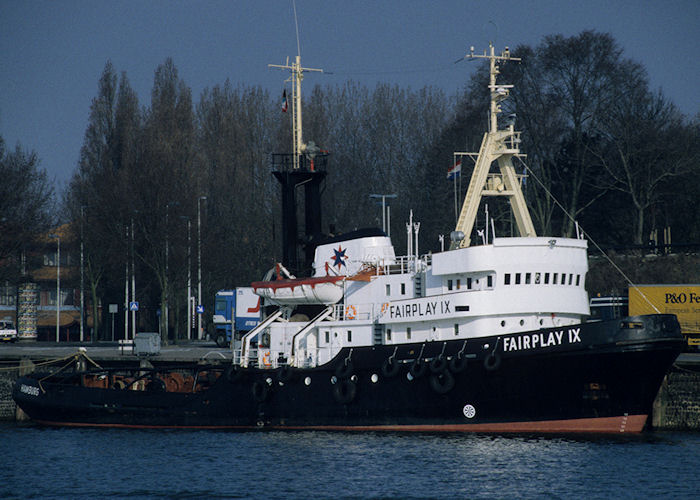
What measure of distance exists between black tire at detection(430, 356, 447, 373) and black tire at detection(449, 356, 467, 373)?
213mm

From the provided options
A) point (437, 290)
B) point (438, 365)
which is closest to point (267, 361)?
point (437, 290)

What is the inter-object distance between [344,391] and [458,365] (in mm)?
4102

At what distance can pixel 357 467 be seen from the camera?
24844 millimetres

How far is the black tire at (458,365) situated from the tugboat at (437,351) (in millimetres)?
58

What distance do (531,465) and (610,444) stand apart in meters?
3.61

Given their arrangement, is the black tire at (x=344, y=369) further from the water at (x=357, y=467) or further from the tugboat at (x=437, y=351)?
the water at (x=357, y=467)

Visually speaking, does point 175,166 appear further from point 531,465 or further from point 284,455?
point 531,465

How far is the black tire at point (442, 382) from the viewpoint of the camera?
91.6 ft

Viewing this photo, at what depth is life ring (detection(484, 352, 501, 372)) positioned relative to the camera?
2725 centimetres

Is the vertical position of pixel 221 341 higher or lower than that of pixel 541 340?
higher

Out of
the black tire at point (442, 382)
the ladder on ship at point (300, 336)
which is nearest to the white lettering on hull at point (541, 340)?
the black tire at point (442, 382)

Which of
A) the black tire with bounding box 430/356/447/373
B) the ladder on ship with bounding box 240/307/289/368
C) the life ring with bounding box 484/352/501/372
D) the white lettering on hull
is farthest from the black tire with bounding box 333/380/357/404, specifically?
the white lettering on hull

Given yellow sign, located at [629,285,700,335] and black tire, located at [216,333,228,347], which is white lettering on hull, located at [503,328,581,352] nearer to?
yellow sign, located at [629,285,700,335]

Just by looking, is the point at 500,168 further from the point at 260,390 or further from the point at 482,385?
the point at 260,390
